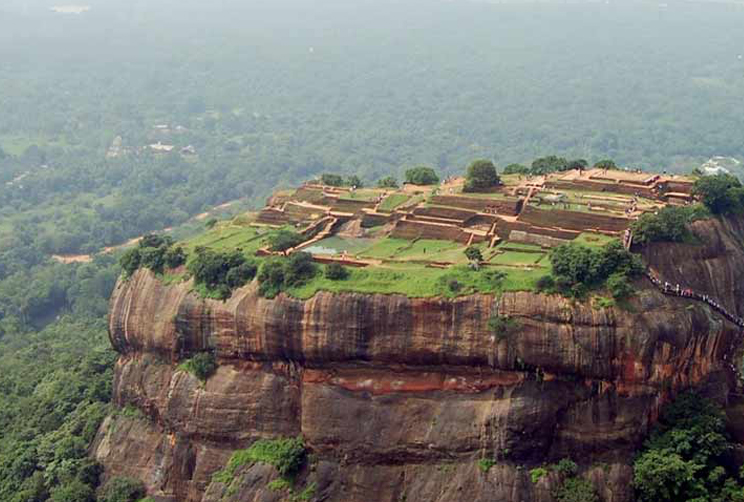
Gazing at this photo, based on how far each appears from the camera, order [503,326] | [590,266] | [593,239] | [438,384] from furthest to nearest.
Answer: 1. [593,239]
2. [438,384]
3. [590,266]
4. [503,326]

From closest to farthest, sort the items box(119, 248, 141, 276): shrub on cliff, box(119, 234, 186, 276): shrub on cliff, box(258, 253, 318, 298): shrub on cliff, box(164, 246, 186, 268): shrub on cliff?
box(258, 253, 318, 298): shrub on cliff < box(164, 246, 186, 268): shrub on cliff < box(119, 234, 186, 276): shrub on cliff < box(119, 248, 141, 276): shrub on cliff

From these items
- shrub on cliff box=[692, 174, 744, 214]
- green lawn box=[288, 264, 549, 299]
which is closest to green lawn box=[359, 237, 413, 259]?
green lawn box=[288, 264, 549, 299]

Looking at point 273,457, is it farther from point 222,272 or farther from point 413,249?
point 413,249

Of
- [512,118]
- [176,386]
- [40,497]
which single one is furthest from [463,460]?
[512,118]

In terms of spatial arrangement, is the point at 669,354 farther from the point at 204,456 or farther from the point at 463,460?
the point at 204,456

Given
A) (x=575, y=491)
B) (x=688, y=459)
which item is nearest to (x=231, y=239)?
(x=575, y=491)

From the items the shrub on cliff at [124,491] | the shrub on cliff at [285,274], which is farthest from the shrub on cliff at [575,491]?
the shrub on cliff at [124,491]

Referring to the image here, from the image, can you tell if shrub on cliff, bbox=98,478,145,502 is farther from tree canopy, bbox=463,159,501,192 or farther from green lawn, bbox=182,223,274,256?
tree canopy, bbox=463,159,501,192
